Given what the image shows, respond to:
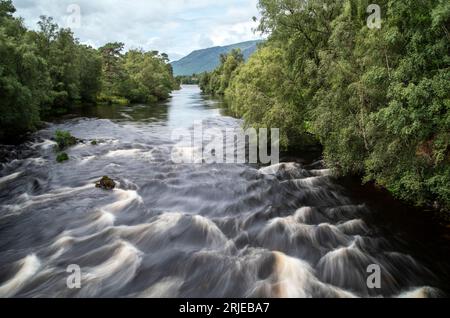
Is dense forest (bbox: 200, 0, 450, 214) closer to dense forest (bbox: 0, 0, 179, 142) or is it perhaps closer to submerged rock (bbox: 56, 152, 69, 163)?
submerged rock (bbox: 56, 152, 69, 163)

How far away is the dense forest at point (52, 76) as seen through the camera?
30578 millimetres

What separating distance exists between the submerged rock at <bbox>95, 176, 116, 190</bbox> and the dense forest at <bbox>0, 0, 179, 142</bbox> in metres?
13.3

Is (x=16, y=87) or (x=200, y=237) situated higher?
(x=16, y=87)

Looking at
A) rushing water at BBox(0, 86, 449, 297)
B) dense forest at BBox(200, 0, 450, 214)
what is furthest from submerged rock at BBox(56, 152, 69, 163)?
dense forest at BBox(200, 0, 450, 214)

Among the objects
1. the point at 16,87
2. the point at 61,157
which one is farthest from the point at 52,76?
the point at 61,157

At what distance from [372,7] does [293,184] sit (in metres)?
10.8

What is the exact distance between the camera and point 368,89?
18.6m

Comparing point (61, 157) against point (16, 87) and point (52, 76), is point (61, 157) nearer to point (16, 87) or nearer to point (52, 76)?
point (16, 87)

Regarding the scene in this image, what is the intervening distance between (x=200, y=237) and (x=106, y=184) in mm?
8796

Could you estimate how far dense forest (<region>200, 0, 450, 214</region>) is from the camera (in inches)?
577

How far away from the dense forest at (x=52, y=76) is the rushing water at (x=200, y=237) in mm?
8900

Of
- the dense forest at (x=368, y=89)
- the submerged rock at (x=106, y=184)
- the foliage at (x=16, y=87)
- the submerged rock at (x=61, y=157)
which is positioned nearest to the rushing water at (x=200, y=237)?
the submerged rock at (x=106, y=184)

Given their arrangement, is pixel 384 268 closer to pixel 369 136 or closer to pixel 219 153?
pixel 369 136

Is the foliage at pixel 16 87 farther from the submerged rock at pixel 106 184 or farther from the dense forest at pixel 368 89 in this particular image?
the dense forest at pixel 368 89
